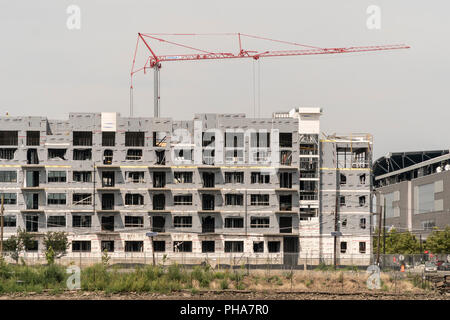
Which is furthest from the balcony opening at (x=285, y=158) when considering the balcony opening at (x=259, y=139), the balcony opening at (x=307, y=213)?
the balcony opening at (x=307, y=213)

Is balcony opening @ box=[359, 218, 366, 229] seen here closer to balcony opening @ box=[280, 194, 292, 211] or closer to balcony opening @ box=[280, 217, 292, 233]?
balcony opening @ box=[280, 217, 292, 233]

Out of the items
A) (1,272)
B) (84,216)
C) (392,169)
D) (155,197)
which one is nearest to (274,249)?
(155,197)

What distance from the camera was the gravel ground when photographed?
61844mm

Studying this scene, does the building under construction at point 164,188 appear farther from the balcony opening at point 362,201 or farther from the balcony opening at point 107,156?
the balcony opening at point 362,201

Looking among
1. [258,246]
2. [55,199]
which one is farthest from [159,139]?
[258,246]

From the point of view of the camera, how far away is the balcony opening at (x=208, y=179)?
346 feet

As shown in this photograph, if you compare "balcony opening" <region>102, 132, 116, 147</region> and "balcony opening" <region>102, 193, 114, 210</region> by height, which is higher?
"balcony opening" <region>102, 132, 116, 147</region>

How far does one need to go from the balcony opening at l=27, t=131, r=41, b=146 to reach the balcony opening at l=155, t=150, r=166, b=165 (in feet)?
60.2

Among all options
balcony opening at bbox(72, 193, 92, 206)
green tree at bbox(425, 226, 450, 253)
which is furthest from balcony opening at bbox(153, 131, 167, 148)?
green tree at bbox(425, 226, 450, 253)

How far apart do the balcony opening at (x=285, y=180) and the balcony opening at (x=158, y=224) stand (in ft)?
62.3

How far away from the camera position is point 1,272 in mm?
68750

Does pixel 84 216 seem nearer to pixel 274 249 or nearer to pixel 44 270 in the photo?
pixel 274 249

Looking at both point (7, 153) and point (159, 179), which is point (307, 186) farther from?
point (7, 153)
